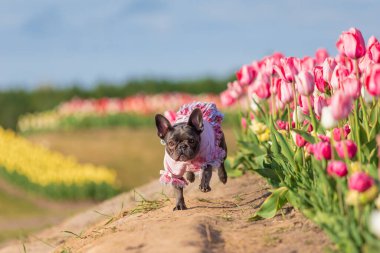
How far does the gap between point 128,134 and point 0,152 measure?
4159 millimetres

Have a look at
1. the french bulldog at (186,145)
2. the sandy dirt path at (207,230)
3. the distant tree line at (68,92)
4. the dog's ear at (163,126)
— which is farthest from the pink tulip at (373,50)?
the distant tree line at (68,92)

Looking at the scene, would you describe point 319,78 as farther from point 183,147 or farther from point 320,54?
point 320,54

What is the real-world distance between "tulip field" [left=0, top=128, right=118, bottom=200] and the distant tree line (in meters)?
6.80

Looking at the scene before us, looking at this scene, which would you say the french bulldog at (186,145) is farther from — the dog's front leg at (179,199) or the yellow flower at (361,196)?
the yellow flower at (361,196)

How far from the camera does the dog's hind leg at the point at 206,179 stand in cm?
598

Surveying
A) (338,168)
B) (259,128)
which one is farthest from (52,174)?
(338,168)

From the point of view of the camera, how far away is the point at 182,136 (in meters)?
5.91

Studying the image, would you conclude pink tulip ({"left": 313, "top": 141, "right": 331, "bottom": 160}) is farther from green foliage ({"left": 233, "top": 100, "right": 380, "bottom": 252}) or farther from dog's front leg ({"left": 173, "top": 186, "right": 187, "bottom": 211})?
dog's front leg ({"left": 173, "top": 186, "right": 187, "bottom": 211})

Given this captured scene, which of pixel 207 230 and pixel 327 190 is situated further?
pixel 207 230

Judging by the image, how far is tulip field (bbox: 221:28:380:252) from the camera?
4.25 meters

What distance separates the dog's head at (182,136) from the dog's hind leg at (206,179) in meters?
0.23

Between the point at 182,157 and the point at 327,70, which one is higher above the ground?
the point at 327,70

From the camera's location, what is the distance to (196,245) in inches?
190

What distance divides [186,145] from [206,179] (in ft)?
1.33
